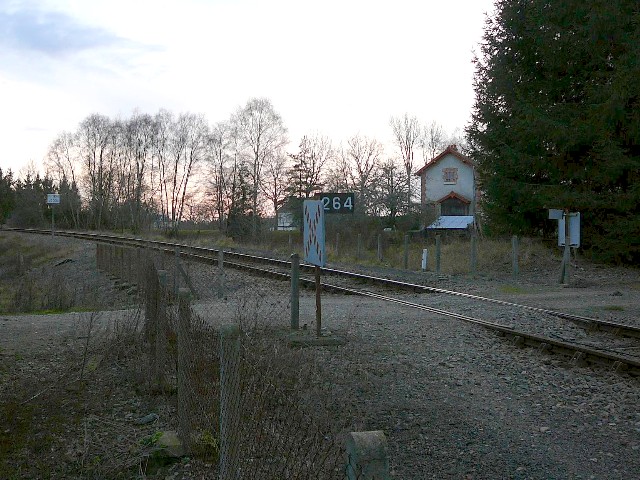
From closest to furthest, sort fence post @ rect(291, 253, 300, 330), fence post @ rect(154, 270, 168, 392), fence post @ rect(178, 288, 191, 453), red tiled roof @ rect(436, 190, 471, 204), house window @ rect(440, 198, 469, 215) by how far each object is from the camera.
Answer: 1. fence post @ rect(178, 288, 191, 453)
2. fence post @ rect(154, 270, 168, 392)
3. fence post @ rect(291, 253, 300, 330)
4. red tiled roof @ rect(436, 190, 471, 204)
5. house window @ rect(440, 198, 469, 215)

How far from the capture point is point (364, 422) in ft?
21.4

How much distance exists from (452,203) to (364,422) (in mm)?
68936

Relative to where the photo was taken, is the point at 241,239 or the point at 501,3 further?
the point at 241,239

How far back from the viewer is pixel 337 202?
1073 centimetres

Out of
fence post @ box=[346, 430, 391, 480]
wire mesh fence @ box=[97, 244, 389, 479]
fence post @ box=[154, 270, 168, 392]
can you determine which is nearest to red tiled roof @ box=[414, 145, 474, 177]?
wire mesh fence @ box=[97, 244, 389, 479]

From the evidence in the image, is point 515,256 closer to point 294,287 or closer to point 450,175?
point 294,287

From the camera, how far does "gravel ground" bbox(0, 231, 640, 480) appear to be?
6043mm

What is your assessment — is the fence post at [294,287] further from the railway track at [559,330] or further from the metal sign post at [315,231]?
the railway track at [559,330]

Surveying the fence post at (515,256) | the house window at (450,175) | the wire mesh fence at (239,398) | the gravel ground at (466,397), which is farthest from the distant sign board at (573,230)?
the house window at (450,175)

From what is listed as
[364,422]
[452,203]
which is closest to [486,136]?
[364,422]

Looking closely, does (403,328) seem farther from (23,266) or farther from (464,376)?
(23,266)

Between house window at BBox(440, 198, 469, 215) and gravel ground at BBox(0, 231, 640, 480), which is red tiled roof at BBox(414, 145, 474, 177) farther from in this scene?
gravel ground at BBox(0, 231, 640, 480)

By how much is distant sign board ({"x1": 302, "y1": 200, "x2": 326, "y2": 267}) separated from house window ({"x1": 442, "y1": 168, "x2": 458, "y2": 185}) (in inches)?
2598

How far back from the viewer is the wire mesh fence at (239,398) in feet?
11.2
